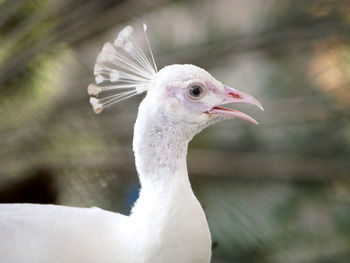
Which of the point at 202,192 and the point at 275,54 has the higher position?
the point at 275,54

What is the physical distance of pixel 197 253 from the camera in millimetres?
754

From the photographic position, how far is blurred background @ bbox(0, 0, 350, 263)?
48.4 inches

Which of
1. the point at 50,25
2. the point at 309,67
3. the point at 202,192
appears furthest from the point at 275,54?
the point at 50,25

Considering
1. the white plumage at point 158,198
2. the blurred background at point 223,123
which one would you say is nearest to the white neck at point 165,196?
the white plumage at point 158,198

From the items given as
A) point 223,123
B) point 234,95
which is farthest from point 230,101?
point 223,123

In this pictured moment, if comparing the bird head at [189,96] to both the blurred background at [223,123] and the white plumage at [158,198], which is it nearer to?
the white plumage at [158,198]

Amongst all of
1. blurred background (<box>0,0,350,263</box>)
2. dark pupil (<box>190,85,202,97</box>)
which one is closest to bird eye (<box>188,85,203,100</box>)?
dark pupil (<box>190,85,202,97</box>)

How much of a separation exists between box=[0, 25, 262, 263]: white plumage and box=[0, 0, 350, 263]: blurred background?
1.48 ft

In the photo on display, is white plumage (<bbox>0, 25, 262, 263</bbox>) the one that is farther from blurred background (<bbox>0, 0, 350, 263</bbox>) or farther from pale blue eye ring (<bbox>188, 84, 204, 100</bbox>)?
blurred background (<bbox>0, 0, 350, 263</bbox>)

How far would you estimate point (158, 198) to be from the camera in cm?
76

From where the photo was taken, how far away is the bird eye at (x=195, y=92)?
0.76m

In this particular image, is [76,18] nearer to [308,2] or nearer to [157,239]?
[308,2]

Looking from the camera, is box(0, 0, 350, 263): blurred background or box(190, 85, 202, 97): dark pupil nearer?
box(190, 85, 202, 97): dark pupil

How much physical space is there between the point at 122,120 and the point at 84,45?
17cm
